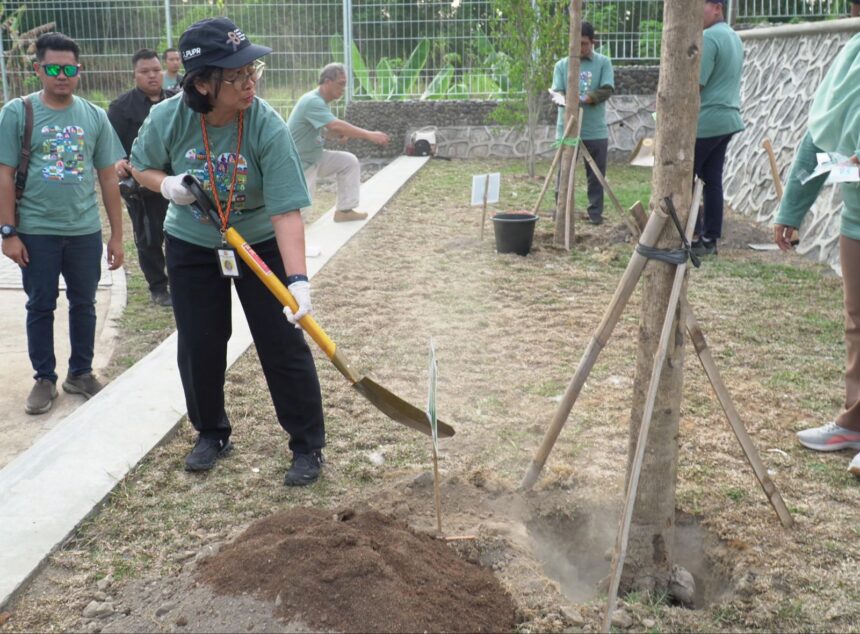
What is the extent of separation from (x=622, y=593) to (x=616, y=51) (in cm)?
1323

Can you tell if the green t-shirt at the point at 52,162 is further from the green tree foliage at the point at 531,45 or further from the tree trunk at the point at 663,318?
the green tree foliage at the point at 531,45

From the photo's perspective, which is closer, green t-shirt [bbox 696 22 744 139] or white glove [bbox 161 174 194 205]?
white glove [bbox 161 174 194 205]

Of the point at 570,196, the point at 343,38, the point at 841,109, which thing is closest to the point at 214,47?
the point at 841,109

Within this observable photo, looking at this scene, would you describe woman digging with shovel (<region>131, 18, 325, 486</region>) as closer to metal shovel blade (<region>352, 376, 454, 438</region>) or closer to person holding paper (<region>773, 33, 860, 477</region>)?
metal shovel blade (<region>352, 376, 454, 438</region>)

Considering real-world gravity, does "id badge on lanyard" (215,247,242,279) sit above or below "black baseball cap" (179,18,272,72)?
below

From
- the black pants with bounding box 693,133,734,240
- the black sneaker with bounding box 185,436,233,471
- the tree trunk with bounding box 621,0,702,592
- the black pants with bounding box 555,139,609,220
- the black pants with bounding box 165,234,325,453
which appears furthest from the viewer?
the black pants with bounding box 555,139,609,220

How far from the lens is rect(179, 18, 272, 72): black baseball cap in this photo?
2904 millimetres

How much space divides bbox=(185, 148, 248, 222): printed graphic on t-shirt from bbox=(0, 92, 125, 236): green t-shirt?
1.63 m

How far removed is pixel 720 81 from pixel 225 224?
5.04 meters

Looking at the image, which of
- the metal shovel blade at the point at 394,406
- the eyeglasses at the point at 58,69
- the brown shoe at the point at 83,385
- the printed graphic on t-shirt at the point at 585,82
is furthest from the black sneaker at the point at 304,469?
the printed graphic on t-shirt at the point at 585,82

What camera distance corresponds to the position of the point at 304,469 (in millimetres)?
3477

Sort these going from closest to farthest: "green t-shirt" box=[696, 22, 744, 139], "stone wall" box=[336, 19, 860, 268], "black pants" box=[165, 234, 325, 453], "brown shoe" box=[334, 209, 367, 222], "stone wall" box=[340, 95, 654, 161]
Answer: "black pants" box=[165, 234, 325, 453] → "green t-shirt" box=[696, 22, 744, 139] → "stone wall" box=[336, 19, 860, 268] → "brown shoe" box=[334, 209, 367, 222] → "stone wall" box=[340, 95, 654, 161]

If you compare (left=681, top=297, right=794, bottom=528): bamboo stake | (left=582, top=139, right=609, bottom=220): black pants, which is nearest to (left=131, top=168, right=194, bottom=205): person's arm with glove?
(left=681, top=297, right=794, bottom=528): bamboo stake

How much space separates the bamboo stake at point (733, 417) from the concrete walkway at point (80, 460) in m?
2.23
